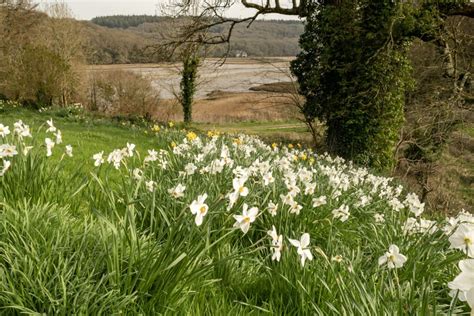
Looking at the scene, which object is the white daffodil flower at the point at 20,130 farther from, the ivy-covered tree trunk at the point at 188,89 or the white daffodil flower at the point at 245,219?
the ivy-covered tree trunk at the point at 188,89

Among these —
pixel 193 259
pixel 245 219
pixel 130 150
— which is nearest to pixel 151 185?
pixel 130 150

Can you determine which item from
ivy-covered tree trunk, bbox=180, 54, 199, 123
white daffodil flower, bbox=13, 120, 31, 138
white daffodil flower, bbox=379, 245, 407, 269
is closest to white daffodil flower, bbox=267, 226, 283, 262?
white daffodil flower, bbox=379, 245, 407, 269

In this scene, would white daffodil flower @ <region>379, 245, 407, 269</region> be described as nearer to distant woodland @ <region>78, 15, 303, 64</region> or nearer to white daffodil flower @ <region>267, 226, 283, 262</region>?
white daffodil flower @ <region>267, 226, 283, 262</region>

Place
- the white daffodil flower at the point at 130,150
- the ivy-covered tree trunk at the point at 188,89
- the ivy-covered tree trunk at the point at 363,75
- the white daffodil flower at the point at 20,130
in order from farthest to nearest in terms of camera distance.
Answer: the ivy-covered tree trunk at the point at 188,89 < the ivy-covered tree trunk at the point at 363,75 < the white daffodil flower at the point at 20,130 < the white daffodil flower at the point at 130,150

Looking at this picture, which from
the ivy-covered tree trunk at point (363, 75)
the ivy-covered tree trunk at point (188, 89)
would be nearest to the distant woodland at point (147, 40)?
the ivy-covered tree trunk at point (188, 89)

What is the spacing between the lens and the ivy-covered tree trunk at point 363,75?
1054cm

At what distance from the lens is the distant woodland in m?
21.8

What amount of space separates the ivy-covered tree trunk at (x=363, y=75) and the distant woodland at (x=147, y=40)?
256cm

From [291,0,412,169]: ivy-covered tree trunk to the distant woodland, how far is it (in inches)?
101

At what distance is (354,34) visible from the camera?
1074 cm

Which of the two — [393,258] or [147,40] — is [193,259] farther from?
[147,40]

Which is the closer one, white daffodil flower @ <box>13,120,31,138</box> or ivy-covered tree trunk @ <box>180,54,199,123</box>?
white daffodil flower @ <box>13,120,31,138</box>

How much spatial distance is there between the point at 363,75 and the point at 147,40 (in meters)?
24.3

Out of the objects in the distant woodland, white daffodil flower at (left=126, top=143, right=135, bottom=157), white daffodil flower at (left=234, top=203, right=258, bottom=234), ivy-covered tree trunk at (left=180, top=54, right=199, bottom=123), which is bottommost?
ivy-covered tree trunk at (left=180, top=54, right=199, bottom=123)
